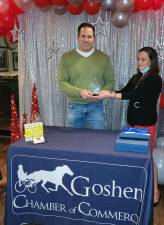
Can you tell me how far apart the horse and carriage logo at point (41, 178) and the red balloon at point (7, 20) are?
1.82 meters

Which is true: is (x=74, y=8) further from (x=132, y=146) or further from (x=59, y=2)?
(x=132, y=146)

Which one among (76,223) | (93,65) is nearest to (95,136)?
(76,223)

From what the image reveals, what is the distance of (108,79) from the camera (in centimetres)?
273

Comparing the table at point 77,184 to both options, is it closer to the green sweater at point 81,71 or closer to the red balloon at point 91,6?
the green sweater at point 81,71

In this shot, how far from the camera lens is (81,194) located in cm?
181

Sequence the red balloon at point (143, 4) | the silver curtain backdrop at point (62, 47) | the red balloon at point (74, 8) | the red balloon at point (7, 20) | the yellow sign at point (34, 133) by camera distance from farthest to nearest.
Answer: the silver curtain backdrop at point (62, 47)
the red balloon at point (7, 20)
the red balloon at point (74, 8)
the red balloon at point (143, 4)
the yellow sign at point (34, 133)

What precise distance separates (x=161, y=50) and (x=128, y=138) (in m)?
1.65

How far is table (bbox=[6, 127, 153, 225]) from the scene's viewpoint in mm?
1724

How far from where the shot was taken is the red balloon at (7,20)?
3.05 metres

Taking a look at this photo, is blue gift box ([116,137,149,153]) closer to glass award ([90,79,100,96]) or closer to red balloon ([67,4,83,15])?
glass award ([90,79,100,96])

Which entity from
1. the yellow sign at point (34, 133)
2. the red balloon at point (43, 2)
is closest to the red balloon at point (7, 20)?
the red balloon at point (43, 2)

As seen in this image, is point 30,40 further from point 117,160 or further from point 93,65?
point 117,160

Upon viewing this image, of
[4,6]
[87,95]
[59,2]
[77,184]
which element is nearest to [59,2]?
[59,2]

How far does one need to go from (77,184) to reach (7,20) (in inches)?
81.1
